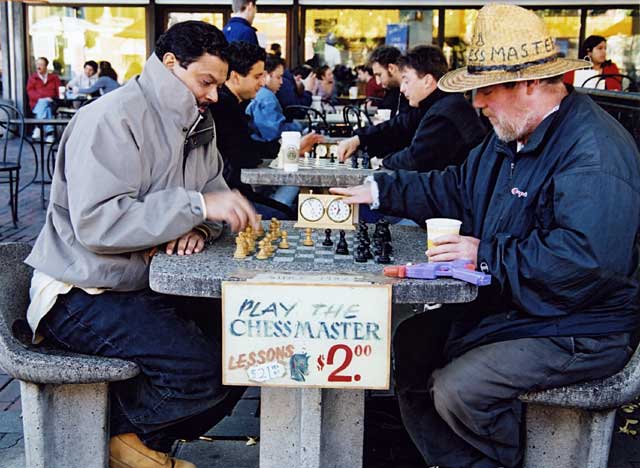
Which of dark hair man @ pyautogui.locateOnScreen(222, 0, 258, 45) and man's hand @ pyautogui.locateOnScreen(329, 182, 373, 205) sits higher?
dark hair man @ pyautogui.locateOnScreen(222, 0, 258, 45)

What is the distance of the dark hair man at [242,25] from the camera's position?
6492 mm

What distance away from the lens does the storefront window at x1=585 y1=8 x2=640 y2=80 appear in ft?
50.5

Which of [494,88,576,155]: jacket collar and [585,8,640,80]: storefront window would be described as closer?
[494,88,576,155]: jacket collar

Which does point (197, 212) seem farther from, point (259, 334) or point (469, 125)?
point (469, 125)

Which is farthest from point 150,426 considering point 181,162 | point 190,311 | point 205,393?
point 181,162

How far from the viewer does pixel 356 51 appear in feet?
54.7

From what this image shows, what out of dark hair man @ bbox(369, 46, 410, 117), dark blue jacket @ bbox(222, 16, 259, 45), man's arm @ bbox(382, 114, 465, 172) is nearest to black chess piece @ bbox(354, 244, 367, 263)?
man's arm @ bbox(382, 114, 465, 172)

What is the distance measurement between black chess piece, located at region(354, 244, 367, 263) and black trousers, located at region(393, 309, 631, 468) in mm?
457

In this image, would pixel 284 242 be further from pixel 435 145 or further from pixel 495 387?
pixel 435 145

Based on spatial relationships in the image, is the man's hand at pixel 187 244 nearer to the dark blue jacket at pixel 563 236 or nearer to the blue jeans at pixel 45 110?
the dark blue jacket at pixel 563 236

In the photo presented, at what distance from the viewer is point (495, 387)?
2.51m

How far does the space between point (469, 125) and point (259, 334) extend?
2662 mm

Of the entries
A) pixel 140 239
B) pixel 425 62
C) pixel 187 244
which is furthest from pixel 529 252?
pixel 425 62

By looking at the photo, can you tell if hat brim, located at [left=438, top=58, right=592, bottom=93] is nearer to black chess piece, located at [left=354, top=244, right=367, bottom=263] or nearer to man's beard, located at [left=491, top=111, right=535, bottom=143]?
man's beard, located at [left=491, top=111, right=535, bottom=143]
